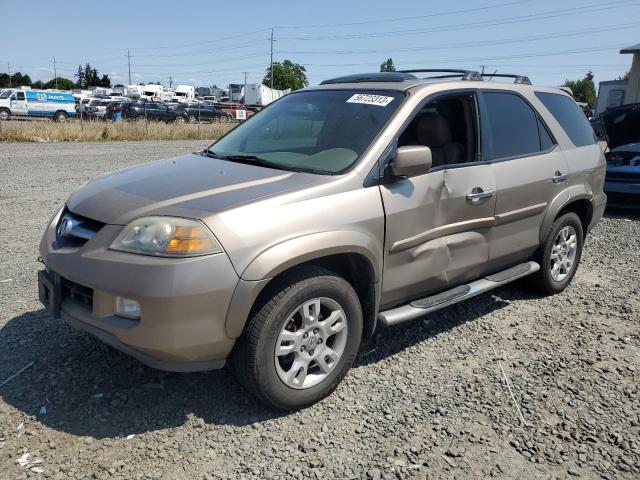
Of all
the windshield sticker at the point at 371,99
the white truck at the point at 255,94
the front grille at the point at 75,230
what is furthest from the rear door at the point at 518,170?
the white truck at the point at 255,94

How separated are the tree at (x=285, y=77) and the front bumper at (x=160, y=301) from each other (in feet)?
267

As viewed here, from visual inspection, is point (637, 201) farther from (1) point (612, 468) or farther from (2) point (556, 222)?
(1) point (612, 468)

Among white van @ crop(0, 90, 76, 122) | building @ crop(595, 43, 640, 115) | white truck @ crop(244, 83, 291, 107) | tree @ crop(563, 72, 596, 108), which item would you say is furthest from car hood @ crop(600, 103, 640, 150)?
tree @ crop(563, 72, 596, 108)

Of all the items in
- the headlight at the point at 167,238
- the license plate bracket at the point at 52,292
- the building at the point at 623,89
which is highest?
the building at the point at 623,89

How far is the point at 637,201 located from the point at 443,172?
21.0ft

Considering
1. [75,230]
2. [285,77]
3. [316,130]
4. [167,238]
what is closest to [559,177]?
[316,130]

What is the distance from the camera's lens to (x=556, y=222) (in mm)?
4684

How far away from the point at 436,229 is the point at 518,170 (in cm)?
112

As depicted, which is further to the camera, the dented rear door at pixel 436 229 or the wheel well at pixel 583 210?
the wheel well at pixel 583 210

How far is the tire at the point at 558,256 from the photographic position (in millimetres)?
4664

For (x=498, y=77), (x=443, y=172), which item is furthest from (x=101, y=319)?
(x=498, y=77)

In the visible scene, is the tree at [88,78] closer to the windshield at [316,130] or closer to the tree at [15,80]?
the tree at [15,80]

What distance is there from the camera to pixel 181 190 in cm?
299

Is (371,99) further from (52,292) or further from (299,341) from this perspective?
(52,292)
